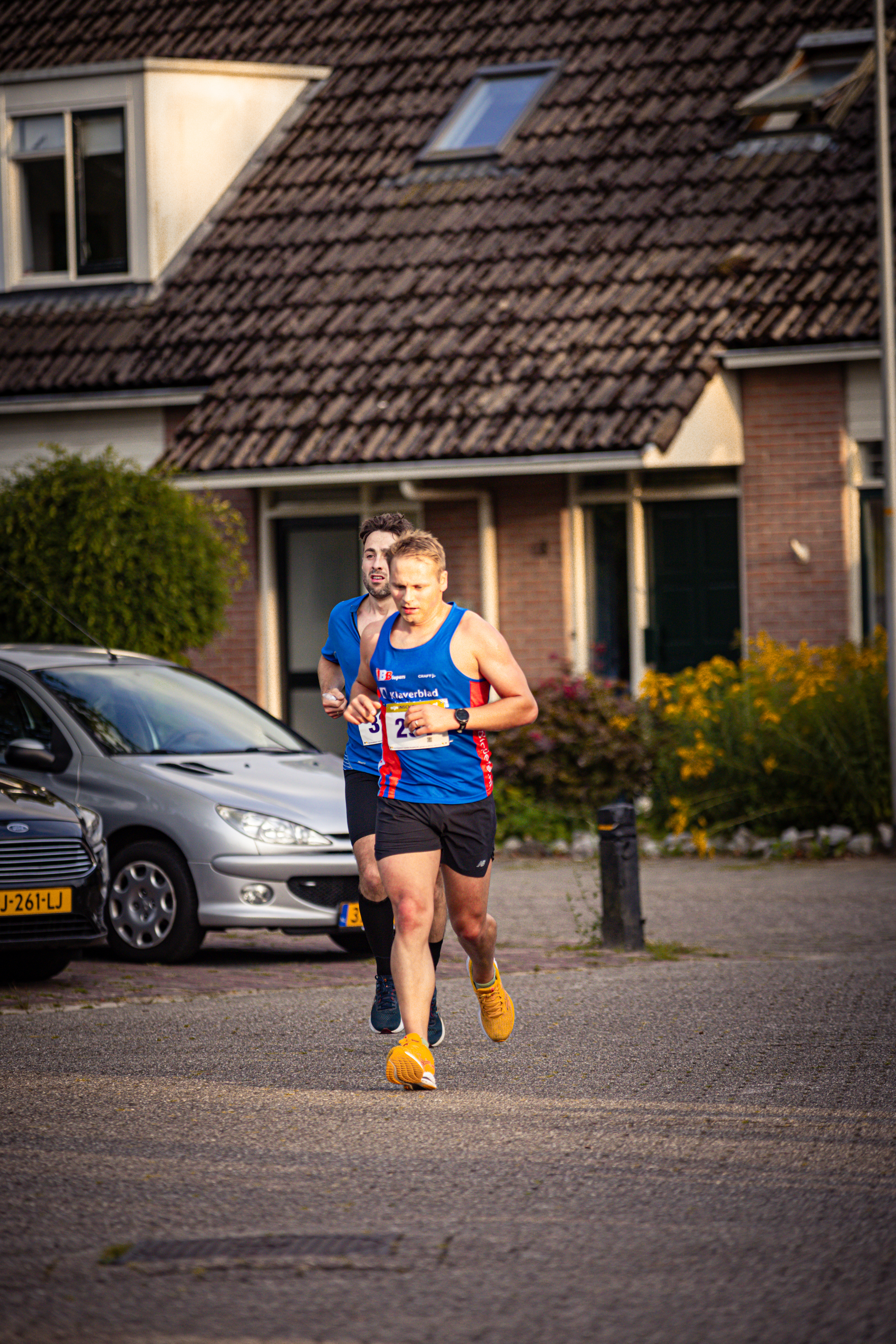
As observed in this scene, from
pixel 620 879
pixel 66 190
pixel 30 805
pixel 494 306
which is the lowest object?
pixel 620 879

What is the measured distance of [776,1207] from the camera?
5332mm

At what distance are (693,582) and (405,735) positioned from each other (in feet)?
36.5

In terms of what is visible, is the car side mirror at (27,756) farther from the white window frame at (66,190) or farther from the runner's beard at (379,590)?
the white window frame at (66,190)

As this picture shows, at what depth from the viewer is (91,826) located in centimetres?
983

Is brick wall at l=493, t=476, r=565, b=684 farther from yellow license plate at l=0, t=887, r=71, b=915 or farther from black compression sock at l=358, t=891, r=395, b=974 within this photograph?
black compression sock at l=358, t=891, r=395, b=974

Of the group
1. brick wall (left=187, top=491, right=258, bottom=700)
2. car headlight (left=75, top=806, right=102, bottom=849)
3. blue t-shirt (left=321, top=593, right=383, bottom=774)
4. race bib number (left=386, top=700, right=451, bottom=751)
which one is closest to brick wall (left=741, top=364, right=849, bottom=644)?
brick wall (left=187, top=491, right=258, bottom=700)

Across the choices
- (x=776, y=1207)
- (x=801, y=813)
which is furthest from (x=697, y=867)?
(x=776, y=1207)

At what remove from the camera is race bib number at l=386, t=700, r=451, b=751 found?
709 centimetres

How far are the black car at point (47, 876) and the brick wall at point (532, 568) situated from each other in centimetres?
847

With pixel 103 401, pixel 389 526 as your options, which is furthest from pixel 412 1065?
pixel 103 401

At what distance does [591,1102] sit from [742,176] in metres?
13.2

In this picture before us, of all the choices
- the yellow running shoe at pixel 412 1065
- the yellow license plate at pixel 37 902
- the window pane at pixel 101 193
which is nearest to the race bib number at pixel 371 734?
the yellow running shoe at pixel 412 1065

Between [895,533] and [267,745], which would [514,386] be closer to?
[895,533]

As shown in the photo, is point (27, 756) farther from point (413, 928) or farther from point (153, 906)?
point (413, 928)
